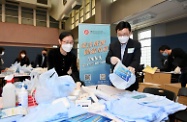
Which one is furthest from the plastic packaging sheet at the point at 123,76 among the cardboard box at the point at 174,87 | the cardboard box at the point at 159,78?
the cardboard box at the point at 159,78

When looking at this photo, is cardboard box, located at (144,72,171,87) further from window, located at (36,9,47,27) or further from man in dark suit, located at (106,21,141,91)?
window, located at (36,9,47,27)

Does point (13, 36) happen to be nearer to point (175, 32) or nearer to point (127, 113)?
point (175, 32)

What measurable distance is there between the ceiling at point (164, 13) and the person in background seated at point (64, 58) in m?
2.64

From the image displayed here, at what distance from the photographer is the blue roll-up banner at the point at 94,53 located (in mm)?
2473

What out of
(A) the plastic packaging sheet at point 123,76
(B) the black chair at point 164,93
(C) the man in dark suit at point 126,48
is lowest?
(B) the black chair at point 164,93

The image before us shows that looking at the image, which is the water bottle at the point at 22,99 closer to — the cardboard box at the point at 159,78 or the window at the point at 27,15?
the cardboard box at the point at 159,78

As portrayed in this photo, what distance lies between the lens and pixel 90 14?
643 centimetres

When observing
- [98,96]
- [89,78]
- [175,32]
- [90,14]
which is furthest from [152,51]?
[98,96]

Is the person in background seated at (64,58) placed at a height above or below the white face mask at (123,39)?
below

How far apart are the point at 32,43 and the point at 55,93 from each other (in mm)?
7267

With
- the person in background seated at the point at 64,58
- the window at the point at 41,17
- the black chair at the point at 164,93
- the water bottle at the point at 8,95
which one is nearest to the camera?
the water bottle at the point at 8,95

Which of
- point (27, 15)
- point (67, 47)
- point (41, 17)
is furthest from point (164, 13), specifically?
point (27, 15)

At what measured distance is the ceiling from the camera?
136 inches

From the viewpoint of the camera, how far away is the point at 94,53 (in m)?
2.48
